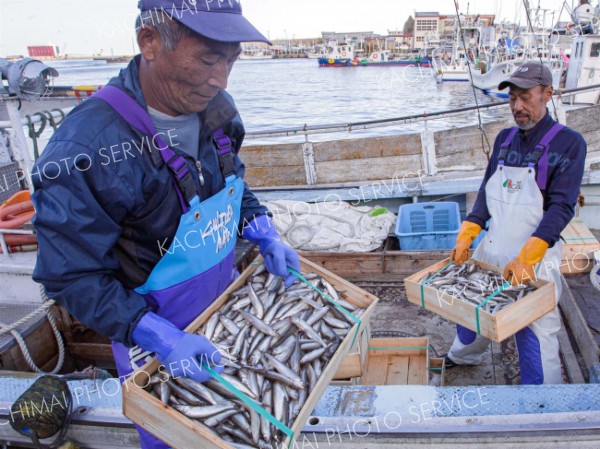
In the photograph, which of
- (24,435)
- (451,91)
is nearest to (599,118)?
(24,435)

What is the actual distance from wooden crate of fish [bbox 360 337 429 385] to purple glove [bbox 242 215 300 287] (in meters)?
1.56

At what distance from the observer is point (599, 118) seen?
27.7ft

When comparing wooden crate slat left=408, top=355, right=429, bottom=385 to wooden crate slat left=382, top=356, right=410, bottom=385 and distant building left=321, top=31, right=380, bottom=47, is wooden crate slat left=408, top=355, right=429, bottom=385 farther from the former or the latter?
distant building left=321, top=31, right=380, bottom=47

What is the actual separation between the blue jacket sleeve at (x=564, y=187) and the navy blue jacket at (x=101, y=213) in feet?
8.88

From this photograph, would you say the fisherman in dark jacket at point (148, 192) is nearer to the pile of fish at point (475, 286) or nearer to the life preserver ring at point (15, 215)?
the pile of fish at point (475, 286)

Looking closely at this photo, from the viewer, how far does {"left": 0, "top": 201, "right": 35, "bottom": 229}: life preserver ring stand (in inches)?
175

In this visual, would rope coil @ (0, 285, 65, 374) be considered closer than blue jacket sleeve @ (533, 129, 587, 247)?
No

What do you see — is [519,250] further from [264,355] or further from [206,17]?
[206,17]

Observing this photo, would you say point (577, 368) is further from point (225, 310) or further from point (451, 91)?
point (451, 91)

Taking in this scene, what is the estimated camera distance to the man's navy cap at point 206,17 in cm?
179

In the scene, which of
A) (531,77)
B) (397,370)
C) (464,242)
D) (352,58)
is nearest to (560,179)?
(531,77)

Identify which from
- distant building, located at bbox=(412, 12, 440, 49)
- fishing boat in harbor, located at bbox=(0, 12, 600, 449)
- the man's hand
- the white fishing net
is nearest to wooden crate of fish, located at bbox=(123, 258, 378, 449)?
the man's hand

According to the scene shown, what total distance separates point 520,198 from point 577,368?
1.60m

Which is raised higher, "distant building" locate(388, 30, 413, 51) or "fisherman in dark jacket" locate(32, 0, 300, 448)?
"distant building" locate(388, 30, 413, 51)
